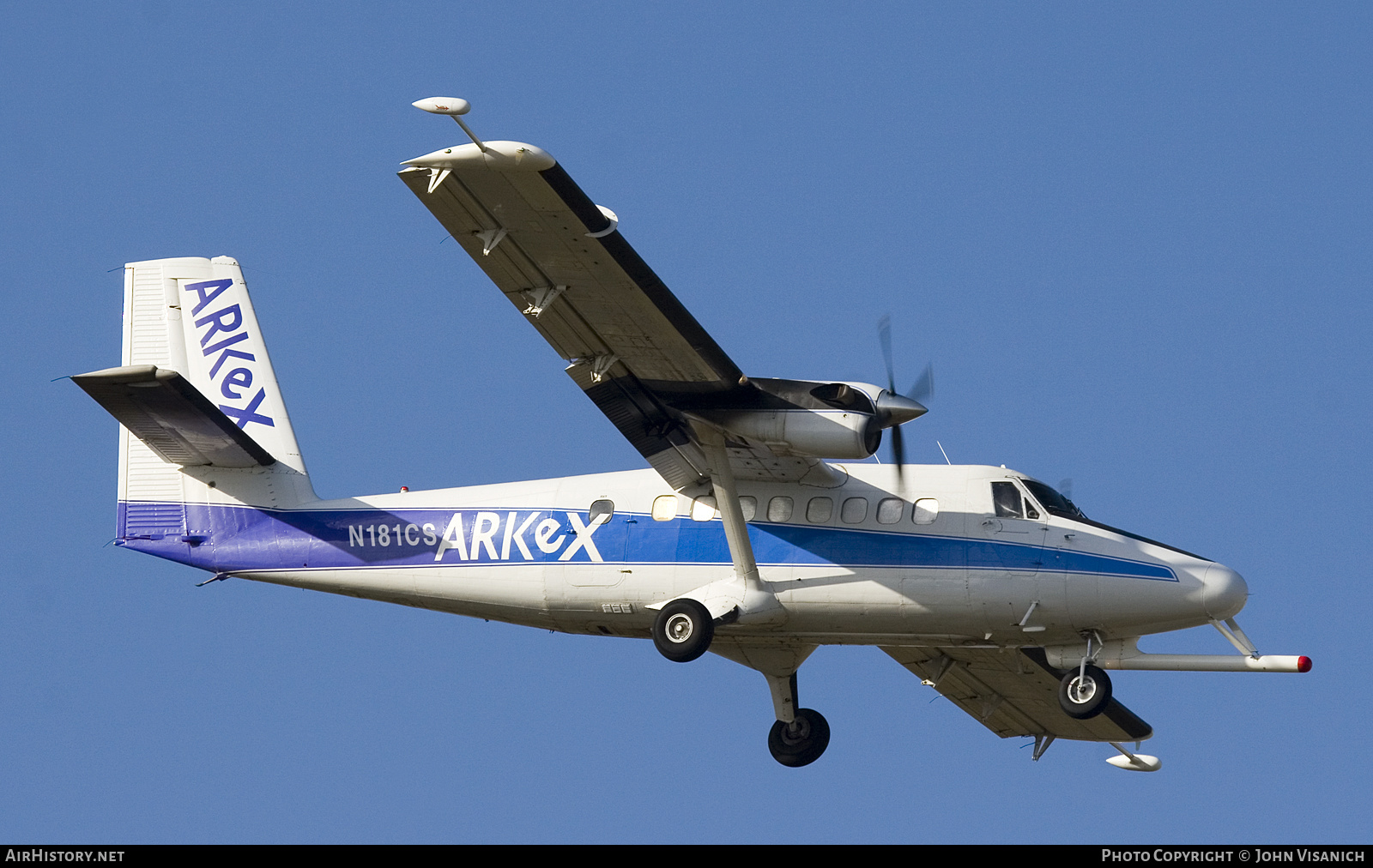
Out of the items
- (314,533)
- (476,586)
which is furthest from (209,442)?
(476,586)

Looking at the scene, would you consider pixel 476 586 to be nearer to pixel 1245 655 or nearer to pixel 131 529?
pixel 131 529

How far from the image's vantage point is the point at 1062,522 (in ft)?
71.1

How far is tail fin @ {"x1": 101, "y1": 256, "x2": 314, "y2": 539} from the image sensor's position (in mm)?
24188

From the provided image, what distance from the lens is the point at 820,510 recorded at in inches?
877

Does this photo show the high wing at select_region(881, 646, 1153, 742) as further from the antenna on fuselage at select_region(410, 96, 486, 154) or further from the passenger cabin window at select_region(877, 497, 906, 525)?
the antenna on fuselage at select_region(410, 96, 486, 154)

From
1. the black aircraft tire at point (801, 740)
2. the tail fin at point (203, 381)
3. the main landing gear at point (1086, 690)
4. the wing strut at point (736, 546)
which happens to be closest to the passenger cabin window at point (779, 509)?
the wing strut at point (736, 546)

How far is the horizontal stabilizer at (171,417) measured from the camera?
21516mm

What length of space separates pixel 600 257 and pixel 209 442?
251 inches

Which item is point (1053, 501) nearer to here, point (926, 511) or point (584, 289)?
point (926, 511)

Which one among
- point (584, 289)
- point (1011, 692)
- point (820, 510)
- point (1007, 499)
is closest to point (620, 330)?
point (584, 289)

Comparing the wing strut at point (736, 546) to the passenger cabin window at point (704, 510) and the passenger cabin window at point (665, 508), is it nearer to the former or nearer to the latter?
the passenger cabin window at point (704, 510)

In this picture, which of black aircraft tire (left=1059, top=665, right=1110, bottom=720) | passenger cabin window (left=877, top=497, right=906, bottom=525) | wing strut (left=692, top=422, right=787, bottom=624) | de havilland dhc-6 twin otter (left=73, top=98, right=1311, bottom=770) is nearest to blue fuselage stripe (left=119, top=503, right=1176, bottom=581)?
de havilland dhc-6 twin otter (left=73, top=98, right=1311, bottom=770)

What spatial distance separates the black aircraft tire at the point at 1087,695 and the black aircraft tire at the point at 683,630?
380 centimetres

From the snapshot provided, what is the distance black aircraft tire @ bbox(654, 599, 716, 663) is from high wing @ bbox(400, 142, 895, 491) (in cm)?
151
